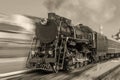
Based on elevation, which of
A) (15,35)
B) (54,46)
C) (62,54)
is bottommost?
(62,54)

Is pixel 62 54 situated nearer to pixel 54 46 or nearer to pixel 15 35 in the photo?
pixel 54 46

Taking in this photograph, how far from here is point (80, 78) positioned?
8805mm

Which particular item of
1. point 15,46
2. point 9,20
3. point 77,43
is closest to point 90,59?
point 77,43

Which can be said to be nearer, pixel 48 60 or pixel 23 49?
pixel 48 60

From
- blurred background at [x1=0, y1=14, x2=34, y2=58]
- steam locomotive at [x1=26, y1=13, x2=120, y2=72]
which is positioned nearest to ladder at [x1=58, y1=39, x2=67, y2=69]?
steam locomotive at [x1=26, y1=13, x2=120, y2=72]

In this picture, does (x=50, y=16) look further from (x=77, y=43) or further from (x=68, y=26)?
(x=77, y=43)

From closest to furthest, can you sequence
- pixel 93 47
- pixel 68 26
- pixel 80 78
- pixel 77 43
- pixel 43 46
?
pixel 80 78, pixel 43 46, pixel 68 26, pixel 77 43, pixel 93 47

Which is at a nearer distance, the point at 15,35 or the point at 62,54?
the point at 62,54

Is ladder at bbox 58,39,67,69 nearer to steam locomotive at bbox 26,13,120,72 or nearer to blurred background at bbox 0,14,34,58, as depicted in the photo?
steam locomotive at bbox 26,13,120,72

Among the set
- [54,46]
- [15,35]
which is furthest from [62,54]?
[15,35]

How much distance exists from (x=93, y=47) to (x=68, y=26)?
3839 mm

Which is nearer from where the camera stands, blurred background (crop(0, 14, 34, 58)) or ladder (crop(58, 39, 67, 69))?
ladder (crop(58, 39, 67, 69))

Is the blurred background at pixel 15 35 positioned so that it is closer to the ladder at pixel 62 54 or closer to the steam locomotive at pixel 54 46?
the steam locomotive at pixel 54 46

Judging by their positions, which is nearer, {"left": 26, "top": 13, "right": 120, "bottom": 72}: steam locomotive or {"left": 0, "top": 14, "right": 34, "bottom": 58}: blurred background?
{"left": 26, "top": 13, "right": 120, "bottom": 72}: steam locomotive
